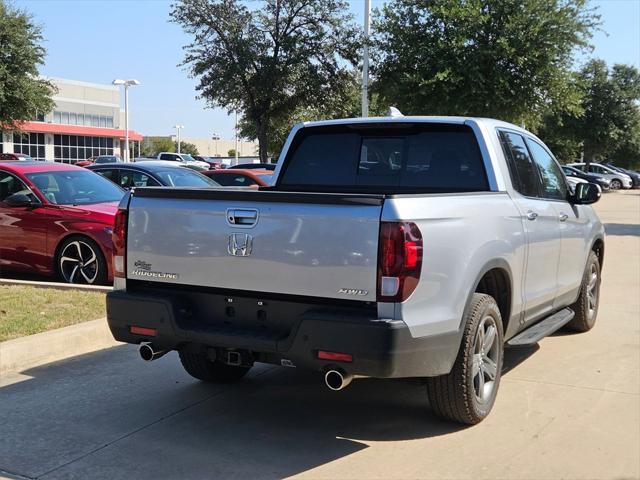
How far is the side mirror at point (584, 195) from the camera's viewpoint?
652cm

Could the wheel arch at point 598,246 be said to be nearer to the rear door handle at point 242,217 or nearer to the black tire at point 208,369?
the black tire at point 208,369

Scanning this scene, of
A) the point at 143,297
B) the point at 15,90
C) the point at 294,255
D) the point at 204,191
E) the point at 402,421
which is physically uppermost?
the point at 15,90

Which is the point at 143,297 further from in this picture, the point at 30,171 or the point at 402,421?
the point at 30,171

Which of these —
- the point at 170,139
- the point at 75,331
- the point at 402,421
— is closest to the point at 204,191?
the point at 402,421

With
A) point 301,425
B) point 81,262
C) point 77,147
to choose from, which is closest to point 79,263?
point 81,262

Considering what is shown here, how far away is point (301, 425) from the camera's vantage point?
4.74m

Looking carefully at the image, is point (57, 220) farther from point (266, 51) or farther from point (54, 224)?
point (266, 51)

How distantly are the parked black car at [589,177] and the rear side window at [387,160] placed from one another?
122 ft

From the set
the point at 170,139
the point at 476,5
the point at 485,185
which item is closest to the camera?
the point at 485,185

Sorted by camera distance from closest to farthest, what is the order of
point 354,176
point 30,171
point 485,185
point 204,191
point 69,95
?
point 204,191 < point 485,185 < point 354,176 < point 30,171 < point 69,95

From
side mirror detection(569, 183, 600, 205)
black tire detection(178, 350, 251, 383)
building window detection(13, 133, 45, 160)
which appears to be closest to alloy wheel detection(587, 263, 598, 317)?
side mirror detection(569, 183, 600, 205)

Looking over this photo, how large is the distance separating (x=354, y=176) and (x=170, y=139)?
5020 inches

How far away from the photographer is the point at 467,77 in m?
21.1

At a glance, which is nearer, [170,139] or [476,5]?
[476,5]
